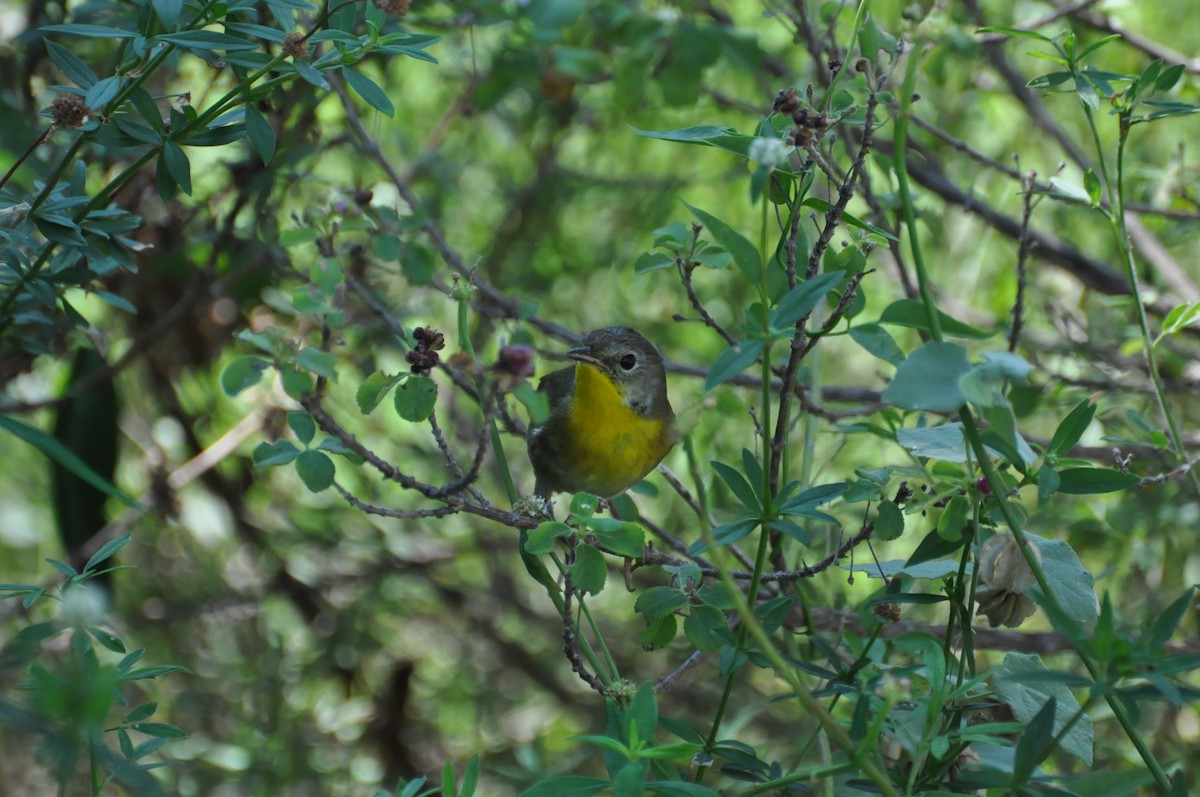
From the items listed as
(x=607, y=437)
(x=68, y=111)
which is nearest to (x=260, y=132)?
(x=68, y=111)

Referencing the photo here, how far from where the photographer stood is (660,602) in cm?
148

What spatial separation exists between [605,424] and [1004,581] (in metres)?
1.44

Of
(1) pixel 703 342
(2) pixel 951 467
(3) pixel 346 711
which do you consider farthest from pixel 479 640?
(2) pixel 951 467

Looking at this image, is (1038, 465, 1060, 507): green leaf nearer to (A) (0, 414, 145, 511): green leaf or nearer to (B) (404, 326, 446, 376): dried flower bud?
(B) (404, 326, 446, 376): dried flower bud

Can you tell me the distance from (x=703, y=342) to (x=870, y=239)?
2510mm

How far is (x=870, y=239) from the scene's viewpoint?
144 centimetres

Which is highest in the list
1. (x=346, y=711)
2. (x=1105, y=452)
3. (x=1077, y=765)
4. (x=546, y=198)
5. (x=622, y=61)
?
(x=622, y=61)

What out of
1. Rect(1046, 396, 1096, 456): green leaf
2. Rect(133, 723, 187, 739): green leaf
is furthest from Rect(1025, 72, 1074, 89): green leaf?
Rect(133, 723, 187, 739): green leaf

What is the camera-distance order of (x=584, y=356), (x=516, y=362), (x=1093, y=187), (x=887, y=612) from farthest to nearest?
(x=584, y=356) → (x=1093, y=187) → (x=887, y=612) → (x=516, y=362)

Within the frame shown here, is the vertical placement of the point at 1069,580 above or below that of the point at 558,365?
above

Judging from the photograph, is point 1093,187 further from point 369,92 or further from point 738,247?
point 369,92

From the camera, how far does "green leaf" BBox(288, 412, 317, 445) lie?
1519mm

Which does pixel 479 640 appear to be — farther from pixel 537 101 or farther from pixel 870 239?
pixel 870 239

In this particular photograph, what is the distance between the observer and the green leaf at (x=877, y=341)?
1315mm
